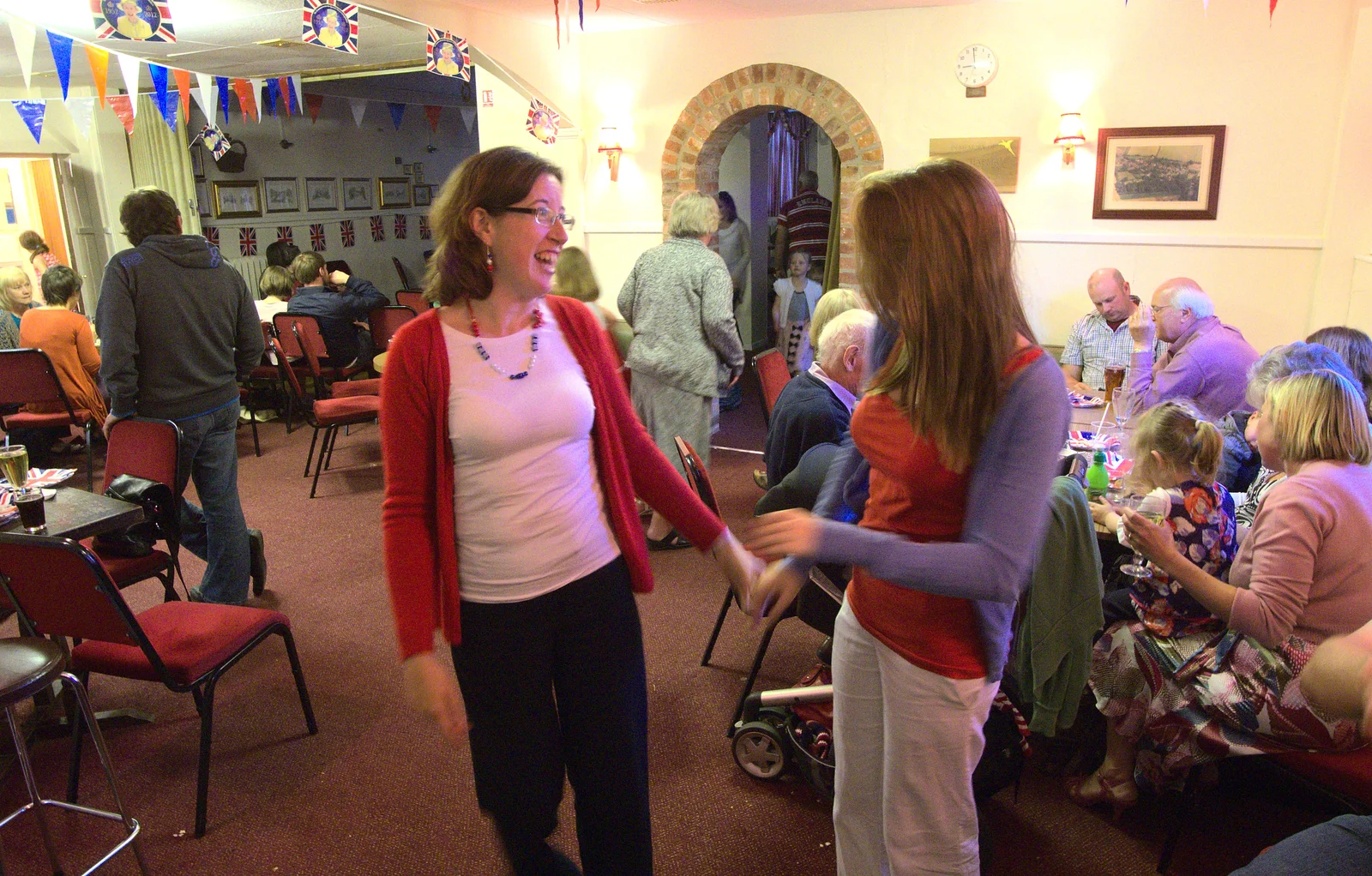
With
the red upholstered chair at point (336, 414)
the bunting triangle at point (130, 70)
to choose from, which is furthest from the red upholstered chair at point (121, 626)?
the bunting triangle at point (130, 70)

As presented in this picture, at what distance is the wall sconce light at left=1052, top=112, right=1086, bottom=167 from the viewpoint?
17.6 feet

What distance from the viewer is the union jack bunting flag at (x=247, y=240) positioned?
10.2 meters

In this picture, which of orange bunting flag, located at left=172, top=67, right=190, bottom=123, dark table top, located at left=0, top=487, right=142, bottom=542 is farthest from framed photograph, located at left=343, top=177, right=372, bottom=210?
dark table top, located at left=0, top=487, right=142, bottom=542

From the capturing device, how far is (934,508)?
4.22 feet

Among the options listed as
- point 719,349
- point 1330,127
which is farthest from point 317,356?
point 1330,127

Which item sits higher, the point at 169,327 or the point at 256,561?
the point at 169,327

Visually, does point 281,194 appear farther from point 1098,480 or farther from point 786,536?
point 786,536

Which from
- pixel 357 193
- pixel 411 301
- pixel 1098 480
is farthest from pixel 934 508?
pixel 357 193

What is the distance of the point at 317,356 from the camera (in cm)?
650

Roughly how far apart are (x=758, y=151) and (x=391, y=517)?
309 inches

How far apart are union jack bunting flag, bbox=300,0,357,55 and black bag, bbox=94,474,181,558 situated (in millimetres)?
2488

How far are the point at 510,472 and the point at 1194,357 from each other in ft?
10.6

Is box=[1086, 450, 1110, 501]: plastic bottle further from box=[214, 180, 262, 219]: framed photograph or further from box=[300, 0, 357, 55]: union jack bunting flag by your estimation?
box=[214, 180, 262, 219]: framed photograph

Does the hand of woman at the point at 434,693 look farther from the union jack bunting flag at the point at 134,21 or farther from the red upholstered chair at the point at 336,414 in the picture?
the red upholstered chair at the point at 336,414
